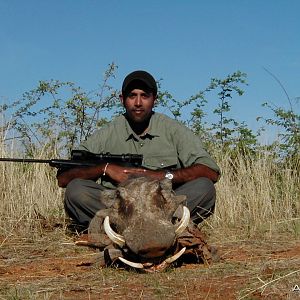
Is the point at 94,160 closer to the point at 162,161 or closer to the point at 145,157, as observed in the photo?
the point at 145,157

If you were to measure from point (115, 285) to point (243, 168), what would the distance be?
400cm

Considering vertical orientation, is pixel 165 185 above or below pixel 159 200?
above

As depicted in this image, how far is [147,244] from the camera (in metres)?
3.81

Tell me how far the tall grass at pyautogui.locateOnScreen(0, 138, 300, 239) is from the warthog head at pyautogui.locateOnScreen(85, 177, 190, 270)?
1.92 metres

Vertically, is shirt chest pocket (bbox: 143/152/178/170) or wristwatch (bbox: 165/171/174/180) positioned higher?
shirt chest pocket (bbox: 143/152/178/170)

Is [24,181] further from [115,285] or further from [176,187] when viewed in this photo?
[115,285]

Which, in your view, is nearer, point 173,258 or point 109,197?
point 173,258

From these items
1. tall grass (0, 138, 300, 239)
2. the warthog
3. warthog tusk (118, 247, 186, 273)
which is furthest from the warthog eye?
tall grass (0, 138, 300, 239)

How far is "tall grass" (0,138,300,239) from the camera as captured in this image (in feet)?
21.2

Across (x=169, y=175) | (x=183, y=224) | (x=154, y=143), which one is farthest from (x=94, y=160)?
(x=183, y=224)

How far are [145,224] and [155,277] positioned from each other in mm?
335

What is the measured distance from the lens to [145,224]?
3.91m

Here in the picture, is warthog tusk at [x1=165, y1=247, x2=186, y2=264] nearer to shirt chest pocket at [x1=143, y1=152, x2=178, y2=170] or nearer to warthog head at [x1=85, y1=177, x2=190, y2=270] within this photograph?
warthog head at [x1=85, y1=177, x2=190, y2=270]

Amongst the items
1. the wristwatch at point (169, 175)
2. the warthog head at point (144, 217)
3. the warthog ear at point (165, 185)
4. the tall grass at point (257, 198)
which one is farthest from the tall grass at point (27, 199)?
the warthog ear at point (165, 185)
